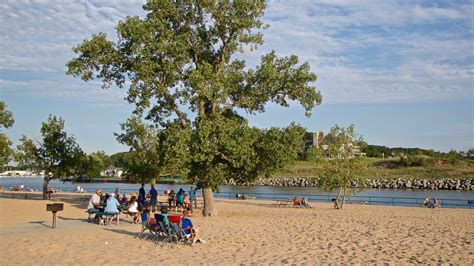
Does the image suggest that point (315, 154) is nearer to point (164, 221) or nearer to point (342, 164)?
point (342, 164)

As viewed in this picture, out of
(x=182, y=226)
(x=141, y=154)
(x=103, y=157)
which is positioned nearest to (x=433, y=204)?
(x=141, y=154)

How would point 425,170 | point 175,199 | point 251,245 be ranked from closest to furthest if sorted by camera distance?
point 251,245 < point 175,199 < point 425,170

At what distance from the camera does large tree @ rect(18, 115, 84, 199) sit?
3475 cm

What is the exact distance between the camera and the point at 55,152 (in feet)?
114

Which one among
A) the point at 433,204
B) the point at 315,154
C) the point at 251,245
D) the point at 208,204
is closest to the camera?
the point at 251,245

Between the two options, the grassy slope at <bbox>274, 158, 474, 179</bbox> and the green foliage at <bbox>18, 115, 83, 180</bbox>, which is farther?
the grassy slope at <bbox>274, 158, 474, 179</bbox>

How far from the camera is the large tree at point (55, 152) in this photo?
34.8m

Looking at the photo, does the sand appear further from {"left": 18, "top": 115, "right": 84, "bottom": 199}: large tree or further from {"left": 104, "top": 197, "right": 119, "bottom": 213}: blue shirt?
{"left": 18, "top": 115, "right": 84, "bottom": 199}: large tree

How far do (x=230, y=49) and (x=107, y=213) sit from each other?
10626 millimetres

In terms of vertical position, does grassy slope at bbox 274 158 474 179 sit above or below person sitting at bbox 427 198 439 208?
above

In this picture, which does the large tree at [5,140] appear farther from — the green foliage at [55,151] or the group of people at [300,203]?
the group of people at [300,203]

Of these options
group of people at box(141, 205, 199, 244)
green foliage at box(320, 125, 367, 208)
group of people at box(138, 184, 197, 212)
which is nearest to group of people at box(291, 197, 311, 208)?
green foliage at box(320, 125, 367, 208)

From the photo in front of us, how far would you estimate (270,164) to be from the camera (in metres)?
22.0

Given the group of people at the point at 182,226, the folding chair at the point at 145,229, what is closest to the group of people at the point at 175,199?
the folding chair at the point at 145,229
